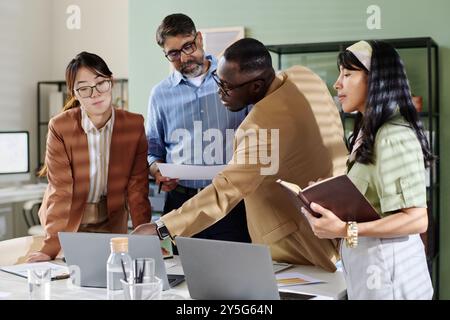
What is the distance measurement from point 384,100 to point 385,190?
25 centimetres

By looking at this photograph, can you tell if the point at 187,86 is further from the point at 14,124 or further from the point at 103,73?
the point at 14,124

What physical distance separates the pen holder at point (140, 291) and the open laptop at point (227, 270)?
0.14 m

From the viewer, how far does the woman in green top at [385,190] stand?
171 cm

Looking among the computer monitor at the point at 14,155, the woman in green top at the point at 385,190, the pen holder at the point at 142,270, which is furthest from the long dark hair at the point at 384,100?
the computer monitor at the point at 14,155

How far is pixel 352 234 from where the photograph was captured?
1739mm

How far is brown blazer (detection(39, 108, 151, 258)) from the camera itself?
235 cm

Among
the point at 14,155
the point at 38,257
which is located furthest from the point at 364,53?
the point at 14,155

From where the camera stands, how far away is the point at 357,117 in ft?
6.52

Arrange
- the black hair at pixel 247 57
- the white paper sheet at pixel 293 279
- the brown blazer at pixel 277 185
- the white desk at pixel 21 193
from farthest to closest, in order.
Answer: the white desk at pixel 21 193 < the black hair at pixel 247 57 < the brown blazer at pixel 277 185 < the white paper sheet at pixel 293 279

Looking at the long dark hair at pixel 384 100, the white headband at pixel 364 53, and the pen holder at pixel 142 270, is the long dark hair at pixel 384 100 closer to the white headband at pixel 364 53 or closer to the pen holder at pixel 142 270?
the white headband at pixel 364 53

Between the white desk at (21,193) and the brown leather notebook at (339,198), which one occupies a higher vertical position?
the brown leather notebook at (339,198)

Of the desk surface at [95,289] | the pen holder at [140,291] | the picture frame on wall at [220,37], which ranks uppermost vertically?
the picture frame on wall at [220,37]
